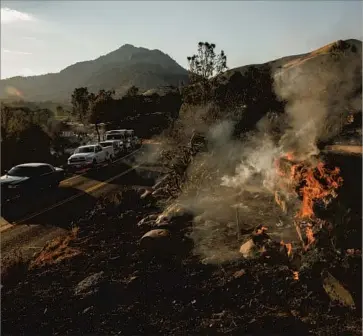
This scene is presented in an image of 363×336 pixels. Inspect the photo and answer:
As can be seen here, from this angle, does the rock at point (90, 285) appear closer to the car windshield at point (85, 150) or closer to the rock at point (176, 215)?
the rock at point (176, 215)

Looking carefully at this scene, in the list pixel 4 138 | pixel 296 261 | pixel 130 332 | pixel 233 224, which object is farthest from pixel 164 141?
pixel 4 138

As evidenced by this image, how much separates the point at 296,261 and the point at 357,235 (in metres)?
1.17

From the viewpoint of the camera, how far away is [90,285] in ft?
25.0

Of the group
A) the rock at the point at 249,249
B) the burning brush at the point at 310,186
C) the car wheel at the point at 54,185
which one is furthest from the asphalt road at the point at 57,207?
the burning brush at the point at 310,186

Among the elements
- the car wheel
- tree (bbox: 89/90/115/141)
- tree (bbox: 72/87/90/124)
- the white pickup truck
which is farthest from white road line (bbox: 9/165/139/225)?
tree (bbox: 72/87/90/124)

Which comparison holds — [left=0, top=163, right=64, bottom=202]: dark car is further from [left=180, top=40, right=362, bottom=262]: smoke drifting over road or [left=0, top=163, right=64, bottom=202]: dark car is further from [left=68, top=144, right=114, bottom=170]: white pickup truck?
[left=180, top=40, right=362, bottom=262]: smoke drifting over road

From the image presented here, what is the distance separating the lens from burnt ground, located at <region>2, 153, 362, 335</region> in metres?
5.94

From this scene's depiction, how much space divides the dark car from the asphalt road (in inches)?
16.2

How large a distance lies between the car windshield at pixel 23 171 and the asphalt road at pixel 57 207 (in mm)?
1061

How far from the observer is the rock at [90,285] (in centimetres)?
739

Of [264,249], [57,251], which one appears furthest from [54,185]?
[264,249]

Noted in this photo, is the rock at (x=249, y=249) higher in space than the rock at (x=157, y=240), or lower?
higher

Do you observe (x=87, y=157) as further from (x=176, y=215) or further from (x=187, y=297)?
(x=187, y=297)

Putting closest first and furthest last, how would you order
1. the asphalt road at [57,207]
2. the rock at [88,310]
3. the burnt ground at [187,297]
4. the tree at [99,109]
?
the burnt ground at [187,297] < the rock at [88,310] < the asphalt road at [57,207] < the tree at [99,109]
